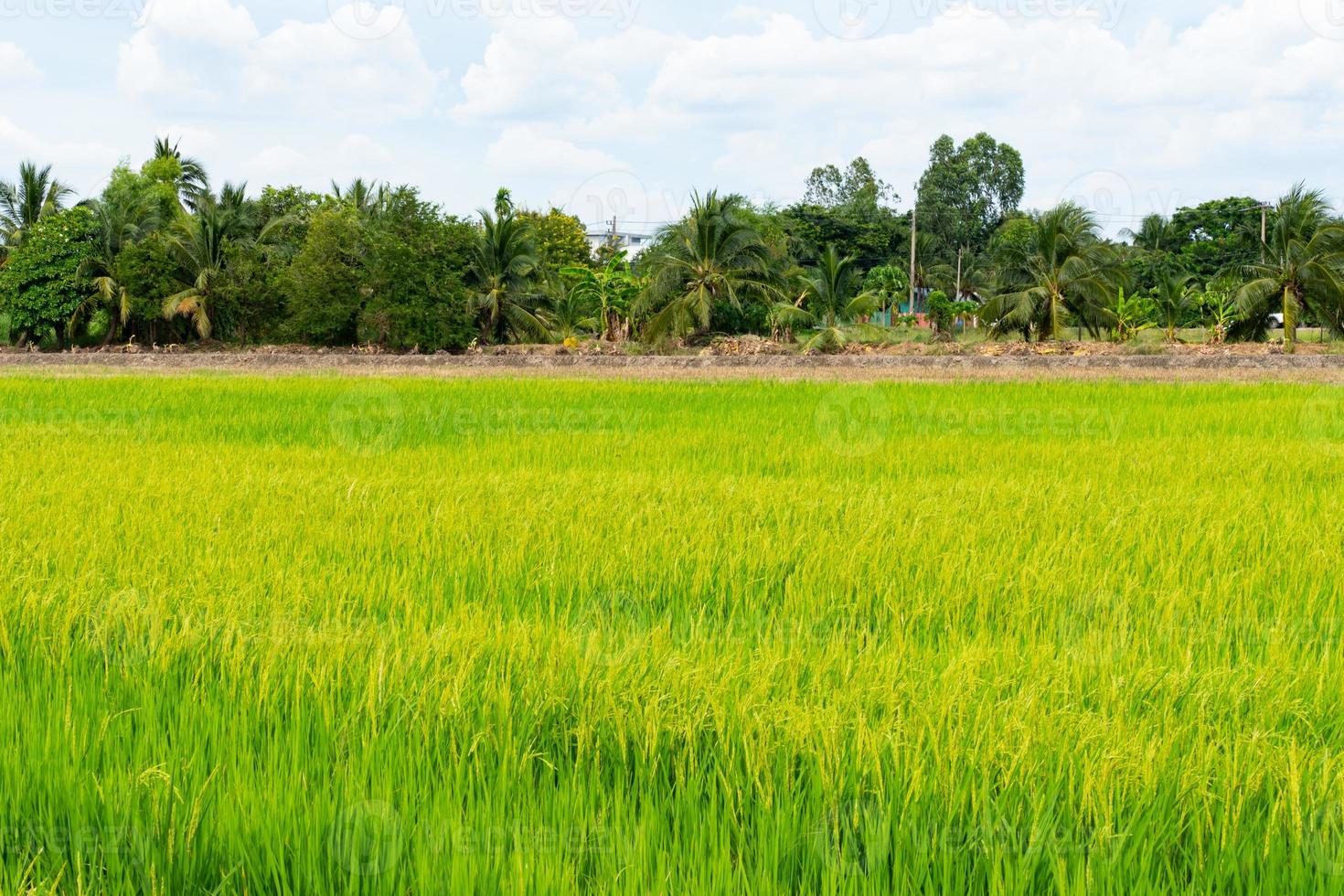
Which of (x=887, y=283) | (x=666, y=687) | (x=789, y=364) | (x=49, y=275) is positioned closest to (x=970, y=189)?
Result: (x=887, y=283)

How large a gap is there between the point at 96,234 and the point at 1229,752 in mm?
32078

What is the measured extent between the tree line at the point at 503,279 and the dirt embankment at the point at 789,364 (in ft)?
3.74

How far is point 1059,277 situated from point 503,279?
41.4 ft

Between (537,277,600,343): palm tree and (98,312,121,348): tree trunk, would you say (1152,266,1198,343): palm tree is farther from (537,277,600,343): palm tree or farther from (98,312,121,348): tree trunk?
(98,312,121,348): tree trunk

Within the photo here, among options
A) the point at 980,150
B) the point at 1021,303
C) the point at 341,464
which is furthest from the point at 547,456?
the point at 980,150

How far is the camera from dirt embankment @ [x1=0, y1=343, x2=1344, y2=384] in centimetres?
1666

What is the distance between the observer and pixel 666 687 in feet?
7.78

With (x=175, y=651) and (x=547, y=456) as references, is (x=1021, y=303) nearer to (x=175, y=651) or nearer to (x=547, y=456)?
(x=547, y=456)

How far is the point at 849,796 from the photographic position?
6.49 ft

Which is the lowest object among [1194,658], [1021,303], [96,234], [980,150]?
[1194,658]

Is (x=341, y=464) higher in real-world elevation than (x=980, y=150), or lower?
lower

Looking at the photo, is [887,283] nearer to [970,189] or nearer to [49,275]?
[970,189]

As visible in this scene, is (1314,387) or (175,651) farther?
(1314,387)

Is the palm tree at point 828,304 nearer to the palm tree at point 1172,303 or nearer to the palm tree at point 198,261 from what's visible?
the palm tree at point 1172,303
